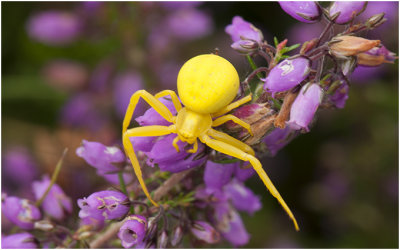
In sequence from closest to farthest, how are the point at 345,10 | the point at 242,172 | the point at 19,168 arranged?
1. the point at 345,10
2. the point at 242,172
3. the point at 19,168

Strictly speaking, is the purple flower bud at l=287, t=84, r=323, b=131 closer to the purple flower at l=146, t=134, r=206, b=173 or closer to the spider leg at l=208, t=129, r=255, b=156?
the spider leg at l=208, t=129, r=255, b=156

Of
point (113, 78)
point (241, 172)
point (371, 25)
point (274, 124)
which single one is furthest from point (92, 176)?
point (371, 25)

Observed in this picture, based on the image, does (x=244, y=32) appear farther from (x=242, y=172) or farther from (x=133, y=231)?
(x=133, y=231)

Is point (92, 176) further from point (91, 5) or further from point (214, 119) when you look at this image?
point (214, 119)

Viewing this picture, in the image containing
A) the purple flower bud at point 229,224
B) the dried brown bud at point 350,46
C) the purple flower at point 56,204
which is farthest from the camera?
the purple flower at point 56,204

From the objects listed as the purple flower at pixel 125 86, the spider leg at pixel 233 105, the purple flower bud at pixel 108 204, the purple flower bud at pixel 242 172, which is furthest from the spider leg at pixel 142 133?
the purple flower at pixel 125 86

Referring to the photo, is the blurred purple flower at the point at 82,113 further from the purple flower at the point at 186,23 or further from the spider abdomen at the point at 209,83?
the spider abdomen at the point at 209,83

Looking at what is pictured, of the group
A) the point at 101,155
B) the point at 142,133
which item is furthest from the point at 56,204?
the point at 142,133
